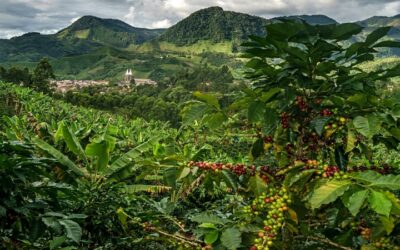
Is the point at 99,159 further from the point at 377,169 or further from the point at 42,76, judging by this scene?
the point at 42,76

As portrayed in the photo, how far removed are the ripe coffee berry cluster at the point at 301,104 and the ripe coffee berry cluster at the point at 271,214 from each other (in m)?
0.65

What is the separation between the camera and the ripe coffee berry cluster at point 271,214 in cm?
243

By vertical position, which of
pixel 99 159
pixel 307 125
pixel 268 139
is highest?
pixel 307 125

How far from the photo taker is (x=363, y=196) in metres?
2.09

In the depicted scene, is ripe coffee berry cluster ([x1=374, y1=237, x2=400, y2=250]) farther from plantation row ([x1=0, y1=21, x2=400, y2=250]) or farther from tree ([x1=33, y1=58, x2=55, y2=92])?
tree ([x1=33, y1=58, x2=55, y2=92])

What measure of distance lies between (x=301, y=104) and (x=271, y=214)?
879 mm

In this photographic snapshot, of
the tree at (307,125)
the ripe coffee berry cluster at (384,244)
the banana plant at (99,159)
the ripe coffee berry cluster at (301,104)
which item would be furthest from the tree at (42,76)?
the ripe coffee berry cluster at (384,244)

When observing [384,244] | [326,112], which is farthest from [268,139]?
[384,244]

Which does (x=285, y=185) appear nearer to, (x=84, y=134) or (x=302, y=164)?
(x=302, y=164)

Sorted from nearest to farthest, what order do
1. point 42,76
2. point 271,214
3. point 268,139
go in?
point 271,214, point 268,139, point 42,76

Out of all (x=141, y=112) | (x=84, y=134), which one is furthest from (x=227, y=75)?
(x=84, y=134)

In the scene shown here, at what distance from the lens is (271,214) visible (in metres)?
2.46

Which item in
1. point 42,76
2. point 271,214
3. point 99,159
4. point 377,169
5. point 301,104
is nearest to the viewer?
point 271,214

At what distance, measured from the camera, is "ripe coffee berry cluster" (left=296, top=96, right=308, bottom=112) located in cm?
293
